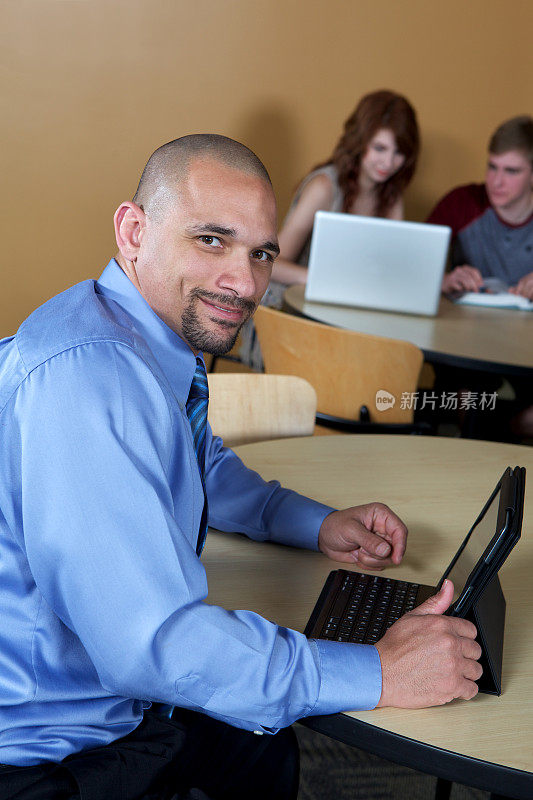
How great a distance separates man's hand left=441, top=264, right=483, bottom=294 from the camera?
3.47 m

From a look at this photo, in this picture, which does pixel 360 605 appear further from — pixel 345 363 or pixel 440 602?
pixel 345 363

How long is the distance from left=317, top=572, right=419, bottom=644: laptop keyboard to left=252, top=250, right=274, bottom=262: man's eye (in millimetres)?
473

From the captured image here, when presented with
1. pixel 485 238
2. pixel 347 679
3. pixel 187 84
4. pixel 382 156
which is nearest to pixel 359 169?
pixel 382 156

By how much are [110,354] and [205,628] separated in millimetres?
318

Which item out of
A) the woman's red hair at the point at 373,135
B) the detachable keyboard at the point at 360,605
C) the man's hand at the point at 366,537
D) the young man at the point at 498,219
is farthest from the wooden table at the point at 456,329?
the detachable keyboard at the point at 360,605

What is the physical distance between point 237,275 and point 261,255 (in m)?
0.06

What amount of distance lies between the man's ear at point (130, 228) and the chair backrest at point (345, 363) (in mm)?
1298

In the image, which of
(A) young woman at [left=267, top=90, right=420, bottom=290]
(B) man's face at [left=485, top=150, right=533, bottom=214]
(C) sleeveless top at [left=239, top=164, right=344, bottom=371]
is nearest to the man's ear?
(C) sleeveless top at [left=239, top=164, right=344, bottom=371]

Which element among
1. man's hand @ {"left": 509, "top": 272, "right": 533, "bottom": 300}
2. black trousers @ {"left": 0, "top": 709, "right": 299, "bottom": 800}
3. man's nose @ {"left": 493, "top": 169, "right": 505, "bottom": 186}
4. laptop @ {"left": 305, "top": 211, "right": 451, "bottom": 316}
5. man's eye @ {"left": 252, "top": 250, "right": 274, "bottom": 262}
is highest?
man's nose @ {"left": 493, "top": 169, "right": 505, "bottom": 186}

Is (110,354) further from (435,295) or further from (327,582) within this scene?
(435,295)

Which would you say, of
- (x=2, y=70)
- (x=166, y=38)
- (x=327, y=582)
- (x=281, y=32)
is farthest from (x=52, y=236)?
(x=327, y=582)

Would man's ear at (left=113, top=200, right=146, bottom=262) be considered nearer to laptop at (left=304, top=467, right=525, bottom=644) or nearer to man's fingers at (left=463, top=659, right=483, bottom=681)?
laptop at (left=304, top=467, right=525, bottom=644)

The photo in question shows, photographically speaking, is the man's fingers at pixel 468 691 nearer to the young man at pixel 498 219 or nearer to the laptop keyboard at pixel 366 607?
the laptop keyboard at pixel 366 607

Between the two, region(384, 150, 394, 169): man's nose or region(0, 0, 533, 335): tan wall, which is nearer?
region(384, 150, 394, 169): man's nose
